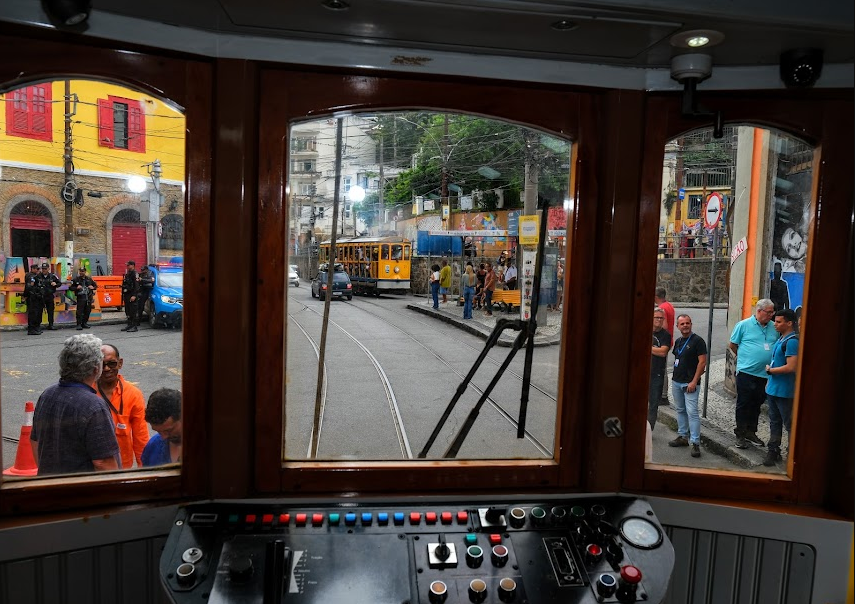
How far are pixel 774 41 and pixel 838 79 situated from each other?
0.34m

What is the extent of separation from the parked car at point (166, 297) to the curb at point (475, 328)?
26.1 inches

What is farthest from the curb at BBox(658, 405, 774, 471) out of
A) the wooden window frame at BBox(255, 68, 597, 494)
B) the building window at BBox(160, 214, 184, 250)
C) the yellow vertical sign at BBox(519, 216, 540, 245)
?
the building window at BBox(160, 214, 184, 250)

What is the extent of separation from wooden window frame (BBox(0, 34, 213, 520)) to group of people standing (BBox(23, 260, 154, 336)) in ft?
0.45

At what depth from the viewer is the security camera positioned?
1.57 meters

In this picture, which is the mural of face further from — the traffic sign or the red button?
the red button

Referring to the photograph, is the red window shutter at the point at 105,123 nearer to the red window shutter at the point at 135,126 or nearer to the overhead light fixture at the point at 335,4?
the red window shutter at the point at 135,126

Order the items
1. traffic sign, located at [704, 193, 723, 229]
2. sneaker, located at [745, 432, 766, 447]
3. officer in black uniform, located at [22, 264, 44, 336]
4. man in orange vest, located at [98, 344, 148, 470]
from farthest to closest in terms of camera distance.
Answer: sneaker, located at [745, 432, 766, 447] → traffic sign, located at [704, 193, 723, 229] → man in orange vest, located at [98, 344, 148, 470] → officer in black uniform, located at [22, 264, 44, 336]

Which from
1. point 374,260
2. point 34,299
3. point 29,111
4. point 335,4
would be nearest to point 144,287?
point 34,299

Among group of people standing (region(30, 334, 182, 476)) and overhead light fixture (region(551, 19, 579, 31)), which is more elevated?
overhead light fixture (region(551, 19, 579, 31))

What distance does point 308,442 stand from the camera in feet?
5.71

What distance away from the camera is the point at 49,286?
1.56 metres

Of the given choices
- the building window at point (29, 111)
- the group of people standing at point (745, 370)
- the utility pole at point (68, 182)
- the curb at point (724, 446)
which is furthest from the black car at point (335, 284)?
the curb at point (724, 446)

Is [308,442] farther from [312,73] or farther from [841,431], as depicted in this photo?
[841,431]

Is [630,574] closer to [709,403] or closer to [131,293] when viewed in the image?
[709,403]
